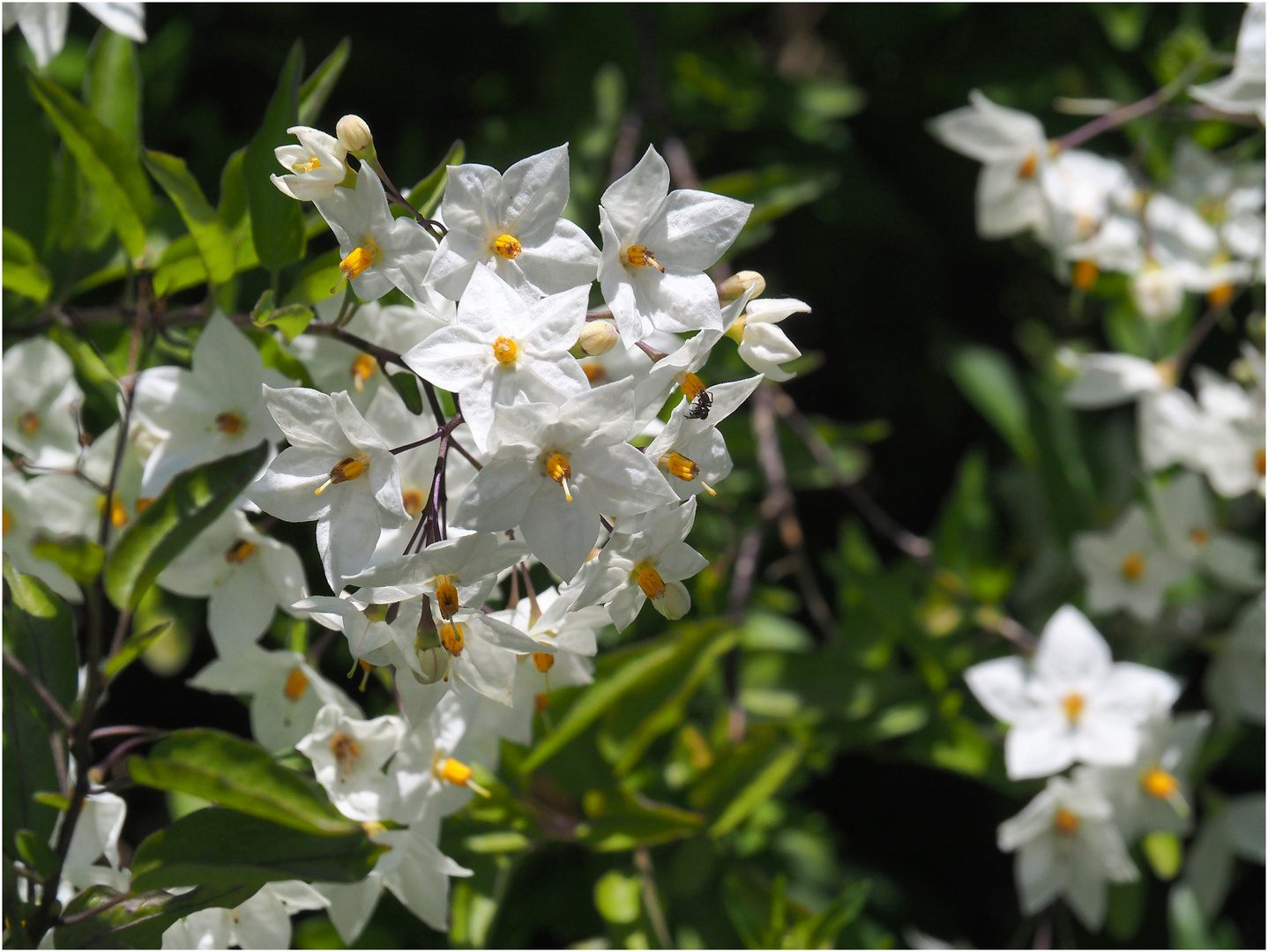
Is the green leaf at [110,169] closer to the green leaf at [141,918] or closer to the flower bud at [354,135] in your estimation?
the flower bud at [354,135]

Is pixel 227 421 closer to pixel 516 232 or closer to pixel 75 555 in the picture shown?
pixel 75 555

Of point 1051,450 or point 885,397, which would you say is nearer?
point 1051,450

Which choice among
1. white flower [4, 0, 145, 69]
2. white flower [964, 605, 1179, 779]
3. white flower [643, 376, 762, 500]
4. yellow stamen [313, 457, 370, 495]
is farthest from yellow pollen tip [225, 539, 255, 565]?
white flower [964, 605, 1179, 779]

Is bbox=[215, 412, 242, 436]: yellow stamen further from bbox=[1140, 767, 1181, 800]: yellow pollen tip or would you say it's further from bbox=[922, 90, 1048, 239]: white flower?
bbox=[1140, 767, 1181, 800]: yellow pollen tip

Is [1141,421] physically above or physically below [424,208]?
below

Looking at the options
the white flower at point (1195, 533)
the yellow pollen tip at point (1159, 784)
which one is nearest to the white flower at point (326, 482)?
the yellow pollen tip at point (1159, 784)

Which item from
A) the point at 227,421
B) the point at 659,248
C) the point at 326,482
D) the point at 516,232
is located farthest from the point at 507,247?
the point at 227,421

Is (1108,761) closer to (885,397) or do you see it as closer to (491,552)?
(885,397)

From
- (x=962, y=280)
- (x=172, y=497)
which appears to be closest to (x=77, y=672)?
(x=172, y=497)
